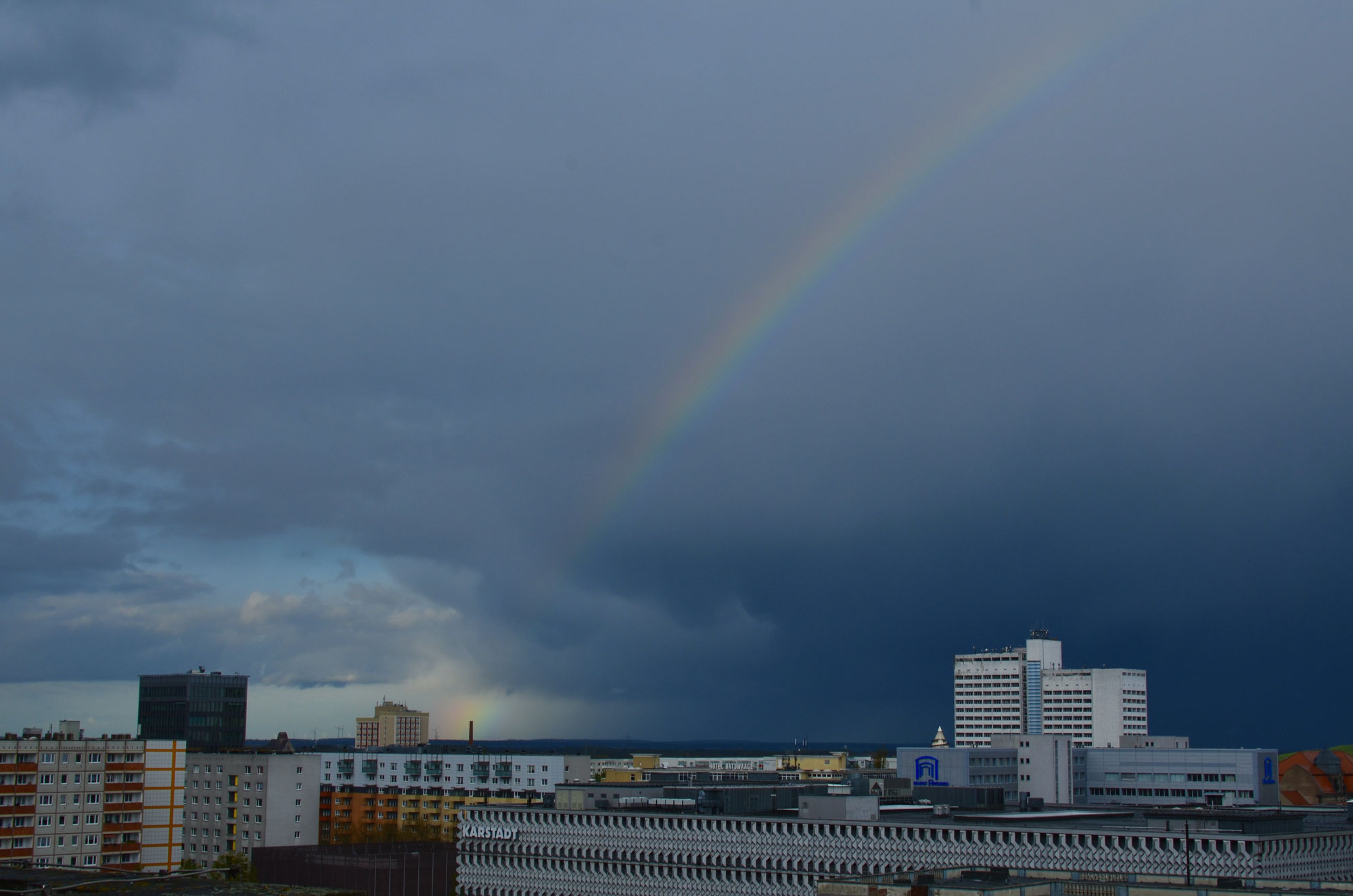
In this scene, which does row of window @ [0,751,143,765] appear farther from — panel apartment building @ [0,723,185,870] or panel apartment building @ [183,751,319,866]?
panel apartment building @ [183,751,319,866]

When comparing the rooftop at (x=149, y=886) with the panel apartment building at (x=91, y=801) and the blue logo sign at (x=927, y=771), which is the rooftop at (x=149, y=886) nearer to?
the panel apartment building at (x=91, y=801)

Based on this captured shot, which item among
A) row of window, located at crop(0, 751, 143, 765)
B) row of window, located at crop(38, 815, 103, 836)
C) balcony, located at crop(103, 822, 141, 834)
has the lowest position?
balcony, located at crop(103, 822, 141, 834)

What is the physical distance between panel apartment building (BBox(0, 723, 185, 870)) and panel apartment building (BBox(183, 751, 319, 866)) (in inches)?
379

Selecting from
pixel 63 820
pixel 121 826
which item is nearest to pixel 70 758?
pixel 63 820

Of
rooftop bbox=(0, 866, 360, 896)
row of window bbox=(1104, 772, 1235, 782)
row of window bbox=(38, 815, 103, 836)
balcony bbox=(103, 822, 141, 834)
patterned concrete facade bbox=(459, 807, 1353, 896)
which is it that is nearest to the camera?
rooftop bbox=(0, 866, 360, 896)

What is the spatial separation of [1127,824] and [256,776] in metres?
96.0

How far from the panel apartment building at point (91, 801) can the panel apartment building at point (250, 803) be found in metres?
9.63

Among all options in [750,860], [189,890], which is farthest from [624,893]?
[189,890]

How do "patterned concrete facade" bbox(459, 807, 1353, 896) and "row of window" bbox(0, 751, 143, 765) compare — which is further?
"row of window" bbox(0, 751, 143, 765)

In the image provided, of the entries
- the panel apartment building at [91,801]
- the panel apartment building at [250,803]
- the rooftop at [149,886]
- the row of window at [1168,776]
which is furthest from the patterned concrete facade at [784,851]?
the row of window at [1168,776]

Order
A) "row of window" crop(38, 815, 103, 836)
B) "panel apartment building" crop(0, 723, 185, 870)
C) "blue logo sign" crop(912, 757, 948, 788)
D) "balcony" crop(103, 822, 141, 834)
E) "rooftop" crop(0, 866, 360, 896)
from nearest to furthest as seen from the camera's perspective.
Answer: "rooftop" crop(0, 866, 360, 896) < "panel apartment building" crop(0, 723, 185, 870) < "row of window" crop(38, 815, 103, 836) < "balcony" crop(103, 822, 141, 834) < "blue logo sign" crop(912, 757, 948, 788)

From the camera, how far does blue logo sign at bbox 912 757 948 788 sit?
182m

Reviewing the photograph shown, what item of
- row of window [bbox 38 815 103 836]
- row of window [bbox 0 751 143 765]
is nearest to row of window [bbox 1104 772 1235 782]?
row of window [bbox 0 751 143 765]

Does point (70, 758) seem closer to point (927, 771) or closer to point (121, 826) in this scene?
point (121, 826)
